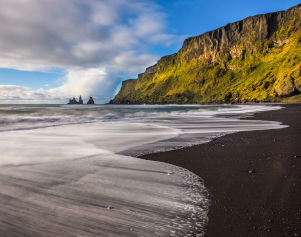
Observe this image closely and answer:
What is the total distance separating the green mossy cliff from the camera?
291 ft

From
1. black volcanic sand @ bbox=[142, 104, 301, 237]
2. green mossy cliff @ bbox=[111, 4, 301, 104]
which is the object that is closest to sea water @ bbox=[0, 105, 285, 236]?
black volcanic sand @ bbox=[142, 104, 301, 237]

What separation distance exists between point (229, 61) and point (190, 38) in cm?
5905

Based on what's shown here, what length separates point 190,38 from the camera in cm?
18912

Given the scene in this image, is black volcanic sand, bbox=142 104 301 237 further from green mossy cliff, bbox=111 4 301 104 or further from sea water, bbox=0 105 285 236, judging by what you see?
green mossy cliff, bbox=111 4 301 104

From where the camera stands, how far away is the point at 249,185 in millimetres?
3115

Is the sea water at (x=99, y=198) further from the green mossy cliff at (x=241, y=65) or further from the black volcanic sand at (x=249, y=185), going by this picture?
the green mossy cliff at (x=241, y=65)

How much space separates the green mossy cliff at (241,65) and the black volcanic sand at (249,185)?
84.0m

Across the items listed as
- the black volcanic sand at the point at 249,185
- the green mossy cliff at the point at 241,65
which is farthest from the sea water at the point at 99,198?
the green mossy cliff at the point at 241,65

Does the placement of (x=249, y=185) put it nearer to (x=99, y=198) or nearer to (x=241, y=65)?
(x=99, y=198)

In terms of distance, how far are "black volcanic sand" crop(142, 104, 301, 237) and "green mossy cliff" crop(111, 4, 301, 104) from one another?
84.0 meters

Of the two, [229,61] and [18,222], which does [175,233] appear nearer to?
[18,222]

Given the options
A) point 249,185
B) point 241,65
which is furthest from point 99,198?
point 241,65

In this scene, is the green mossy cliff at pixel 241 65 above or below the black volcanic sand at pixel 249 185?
above

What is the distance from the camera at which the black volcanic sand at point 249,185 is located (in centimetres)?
208
